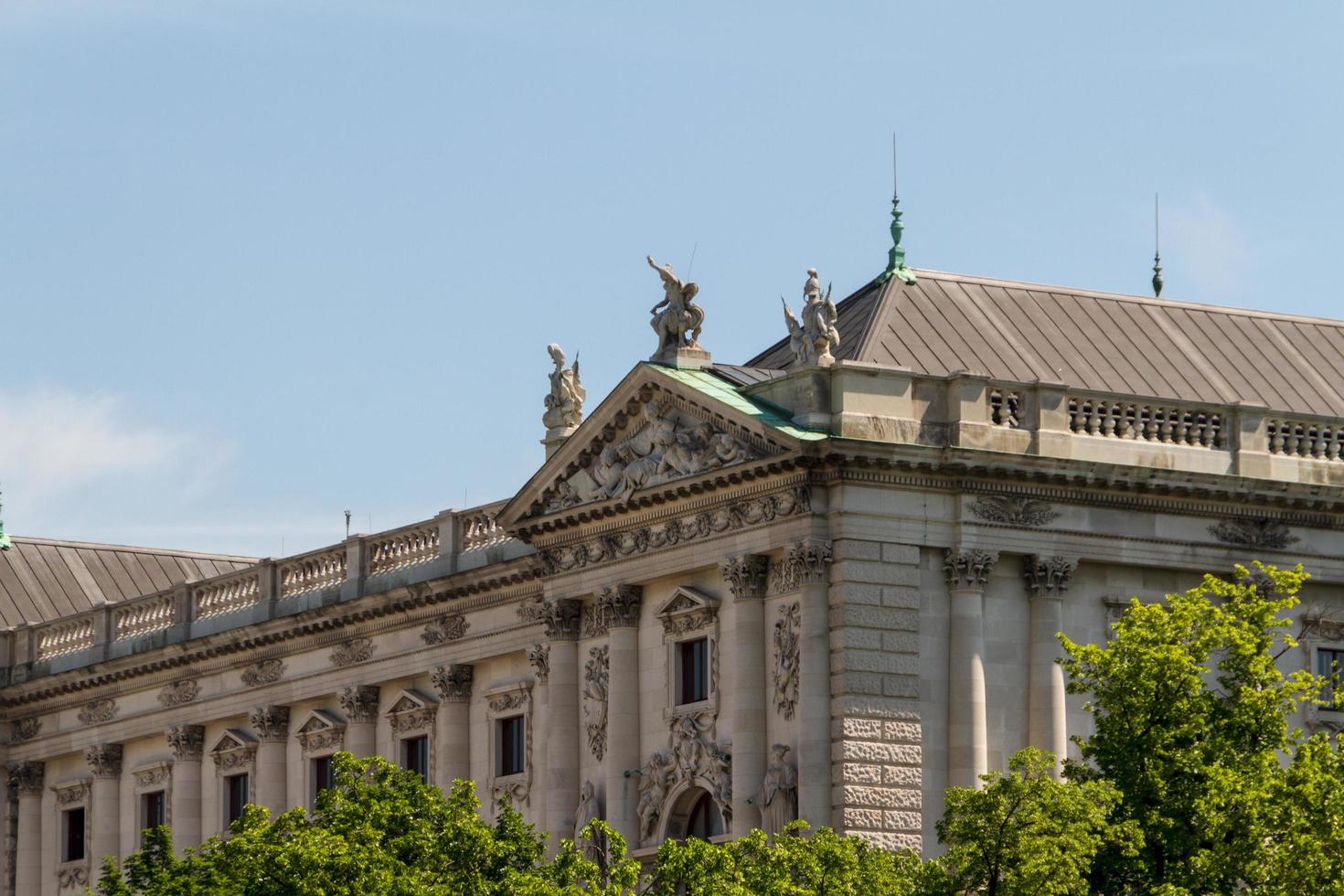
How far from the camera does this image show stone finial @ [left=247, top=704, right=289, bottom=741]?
91000 mm

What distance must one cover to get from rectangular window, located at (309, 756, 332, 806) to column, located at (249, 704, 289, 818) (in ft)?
4.56

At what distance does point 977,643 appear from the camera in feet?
231

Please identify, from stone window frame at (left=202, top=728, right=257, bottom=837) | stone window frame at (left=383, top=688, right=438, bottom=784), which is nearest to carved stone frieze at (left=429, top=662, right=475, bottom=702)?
stone window frame at (left=383, top=688, right=438, bottom=784)

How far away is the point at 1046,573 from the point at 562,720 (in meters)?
11.3

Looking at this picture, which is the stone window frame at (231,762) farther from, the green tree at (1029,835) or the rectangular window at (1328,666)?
the green tree at (1029,835)

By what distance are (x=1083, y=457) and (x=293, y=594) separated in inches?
1021

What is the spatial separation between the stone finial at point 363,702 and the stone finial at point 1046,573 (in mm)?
21422

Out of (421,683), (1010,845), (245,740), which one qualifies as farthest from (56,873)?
(1010,845)

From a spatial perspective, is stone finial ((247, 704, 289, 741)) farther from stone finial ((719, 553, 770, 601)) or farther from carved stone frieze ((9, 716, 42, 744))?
stone finial ((719, 553, 770, 601))

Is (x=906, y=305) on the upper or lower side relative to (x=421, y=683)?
upper

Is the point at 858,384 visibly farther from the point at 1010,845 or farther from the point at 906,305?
the point at 1010,845

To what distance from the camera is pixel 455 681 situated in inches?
3346

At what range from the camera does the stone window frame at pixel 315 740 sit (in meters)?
A: 88.6

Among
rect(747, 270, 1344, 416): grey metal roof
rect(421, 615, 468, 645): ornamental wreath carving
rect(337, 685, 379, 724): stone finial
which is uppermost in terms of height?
rect(747, 270, 1344, 416): grey metal roof
